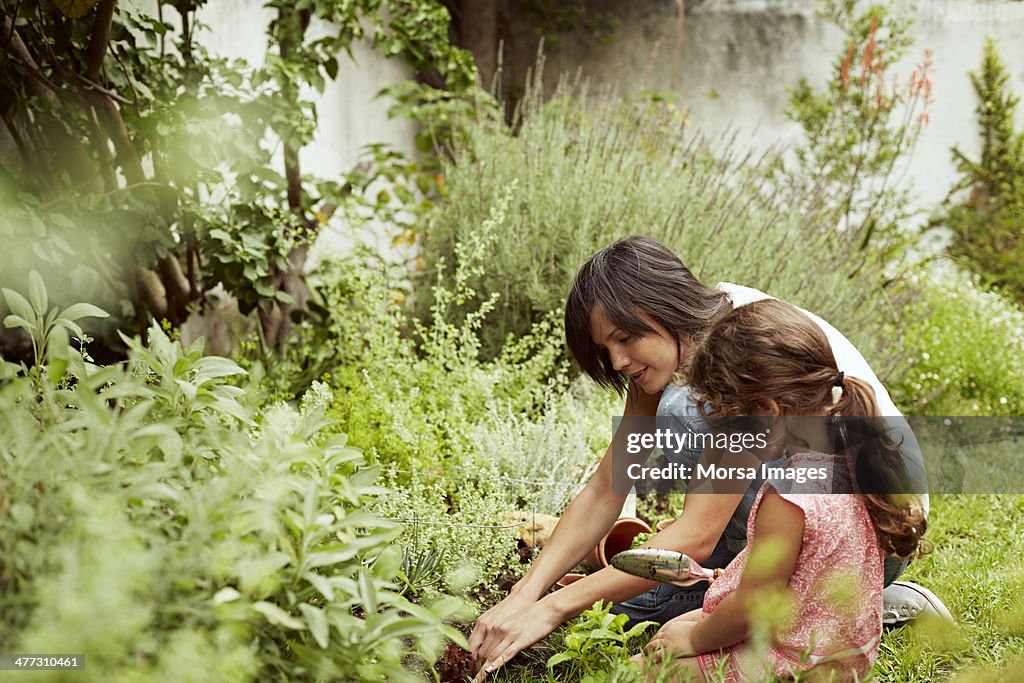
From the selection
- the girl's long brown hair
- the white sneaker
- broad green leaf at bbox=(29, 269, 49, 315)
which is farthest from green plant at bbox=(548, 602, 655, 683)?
broad green leaf at bbox=(29, 269, 49, 315)

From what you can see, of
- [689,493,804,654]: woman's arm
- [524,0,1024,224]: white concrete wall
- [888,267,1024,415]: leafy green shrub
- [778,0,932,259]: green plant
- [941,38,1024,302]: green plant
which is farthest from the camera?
[524,0,1024,224]: white concrete wall

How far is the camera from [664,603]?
2.14 meters

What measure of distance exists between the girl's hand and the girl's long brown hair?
1.36 ft

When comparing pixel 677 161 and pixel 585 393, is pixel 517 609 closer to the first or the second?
pixel 585 393

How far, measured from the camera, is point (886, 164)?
21.9 feet

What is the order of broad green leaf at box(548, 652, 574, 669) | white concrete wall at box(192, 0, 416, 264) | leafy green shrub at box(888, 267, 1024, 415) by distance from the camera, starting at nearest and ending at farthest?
1. broad green leaf at box(548, 652, 574, 669)
2. white concrete wall at box(192, 0, 416, 264)
3. leafy green shrub at box(888, 267, 1024, 415)

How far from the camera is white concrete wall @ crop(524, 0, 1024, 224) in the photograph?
7191mm

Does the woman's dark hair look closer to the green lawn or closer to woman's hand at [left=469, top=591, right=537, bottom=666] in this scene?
woman's hand at [left=469, top=591, right=537, bottom=666]

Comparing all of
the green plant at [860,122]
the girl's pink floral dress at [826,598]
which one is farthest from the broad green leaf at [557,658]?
the green plant at [860,122]

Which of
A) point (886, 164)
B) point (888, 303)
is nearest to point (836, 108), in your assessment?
point (886, 164)

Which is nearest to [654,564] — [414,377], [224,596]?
[224,596]

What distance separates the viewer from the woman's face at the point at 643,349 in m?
1.91

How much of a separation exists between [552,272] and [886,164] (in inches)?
180

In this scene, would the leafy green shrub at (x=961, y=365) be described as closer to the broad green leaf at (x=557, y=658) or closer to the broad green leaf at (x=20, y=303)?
the broad green leaf at (x=557, y=658)
